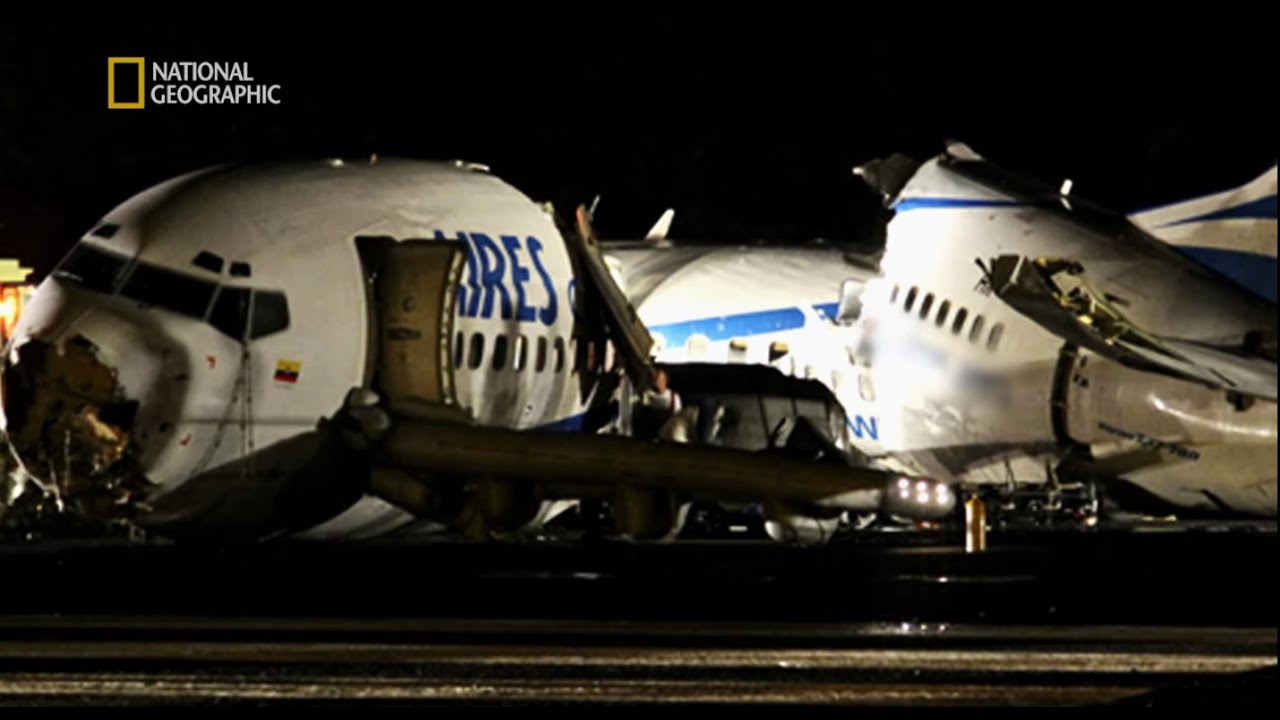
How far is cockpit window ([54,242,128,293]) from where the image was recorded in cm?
2992

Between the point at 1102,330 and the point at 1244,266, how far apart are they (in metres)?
3.00

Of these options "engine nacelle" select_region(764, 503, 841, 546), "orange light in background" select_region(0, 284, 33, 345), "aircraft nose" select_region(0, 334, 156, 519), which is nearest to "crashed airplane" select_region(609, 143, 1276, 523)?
"engine nacelle" select_region(764, 503, 841, 546)

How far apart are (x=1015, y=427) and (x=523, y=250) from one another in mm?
9227

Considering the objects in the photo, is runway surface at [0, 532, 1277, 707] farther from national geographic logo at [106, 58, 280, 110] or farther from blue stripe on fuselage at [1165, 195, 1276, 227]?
national geographic logo at [106, 58, 280, 110]

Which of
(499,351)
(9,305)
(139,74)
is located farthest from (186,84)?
(499,351)

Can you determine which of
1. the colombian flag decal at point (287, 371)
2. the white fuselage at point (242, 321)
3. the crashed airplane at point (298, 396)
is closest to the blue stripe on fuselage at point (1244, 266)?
the crashed airplane at point (298, 396)

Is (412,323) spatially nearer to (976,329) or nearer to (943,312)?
(976,329)

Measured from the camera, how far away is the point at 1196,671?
20.2m

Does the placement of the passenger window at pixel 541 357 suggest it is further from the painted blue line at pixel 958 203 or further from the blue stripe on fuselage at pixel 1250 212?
the blue stripe on fuselage at pixel 1250 212

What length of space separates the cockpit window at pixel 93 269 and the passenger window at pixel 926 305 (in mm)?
14639

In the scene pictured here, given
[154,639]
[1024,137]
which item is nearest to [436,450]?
[154,639]

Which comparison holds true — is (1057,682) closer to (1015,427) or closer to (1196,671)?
(1196,671)

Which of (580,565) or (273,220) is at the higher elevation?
(273,220)

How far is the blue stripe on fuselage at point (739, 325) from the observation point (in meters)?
44.4
